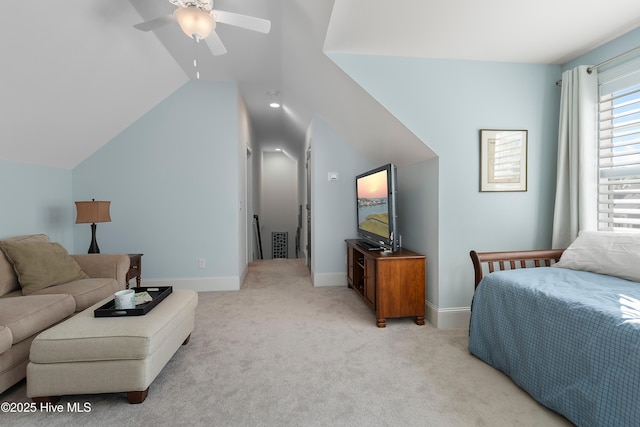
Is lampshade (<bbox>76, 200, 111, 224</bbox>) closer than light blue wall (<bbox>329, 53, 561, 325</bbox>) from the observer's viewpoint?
No

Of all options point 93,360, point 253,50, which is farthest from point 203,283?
point 253,50

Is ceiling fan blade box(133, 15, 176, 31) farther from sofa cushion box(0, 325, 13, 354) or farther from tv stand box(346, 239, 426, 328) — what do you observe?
tv stand box(346, 239, 426, 328)

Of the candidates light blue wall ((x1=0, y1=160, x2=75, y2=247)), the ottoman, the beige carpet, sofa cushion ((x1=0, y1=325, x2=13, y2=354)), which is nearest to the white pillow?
the beige carpet

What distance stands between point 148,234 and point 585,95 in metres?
4.65

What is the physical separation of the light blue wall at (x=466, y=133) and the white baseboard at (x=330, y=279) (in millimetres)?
1553

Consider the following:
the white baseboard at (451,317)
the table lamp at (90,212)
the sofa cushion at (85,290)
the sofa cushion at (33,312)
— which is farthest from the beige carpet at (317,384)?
the table lamp at (90,212)

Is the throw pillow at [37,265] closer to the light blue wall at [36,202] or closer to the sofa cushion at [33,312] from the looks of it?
the sofa cushion at [33,312]

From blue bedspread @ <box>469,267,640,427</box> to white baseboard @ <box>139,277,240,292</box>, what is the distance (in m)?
2.82

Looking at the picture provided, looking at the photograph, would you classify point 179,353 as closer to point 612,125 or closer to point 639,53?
point 612,125

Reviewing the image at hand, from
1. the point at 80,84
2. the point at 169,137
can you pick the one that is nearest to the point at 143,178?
the point at 169,137

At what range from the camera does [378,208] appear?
3172mm

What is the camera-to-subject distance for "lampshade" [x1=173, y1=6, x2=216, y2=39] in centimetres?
197

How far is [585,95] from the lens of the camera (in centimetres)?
256

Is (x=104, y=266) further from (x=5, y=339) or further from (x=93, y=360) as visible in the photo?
(x=93, y=360)
